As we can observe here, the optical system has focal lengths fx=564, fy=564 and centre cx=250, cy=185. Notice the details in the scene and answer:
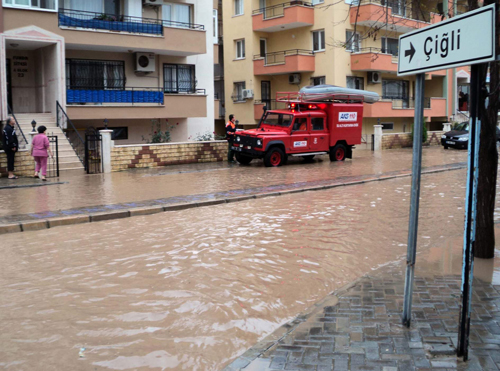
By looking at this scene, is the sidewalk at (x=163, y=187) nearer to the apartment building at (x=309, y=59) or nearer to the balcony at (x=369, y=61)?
the balcony at (x=369, y=61)

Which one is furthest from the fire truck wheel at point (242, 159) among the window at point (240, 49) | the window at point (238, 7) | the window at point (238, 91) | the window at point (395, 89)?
the window at point (238, 7)

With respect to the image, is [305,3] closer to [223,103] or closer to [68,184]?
[223,103]

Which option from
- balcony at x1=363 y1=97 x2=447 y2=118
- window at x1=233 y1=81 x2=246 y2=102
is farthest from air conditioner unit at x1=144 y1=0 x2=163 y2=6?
balcony at x1=363 y1=97 x2=447 y2=118

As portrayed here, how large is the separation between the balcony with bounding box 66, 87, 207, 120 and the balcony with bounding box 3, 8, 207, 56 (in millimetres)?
2062

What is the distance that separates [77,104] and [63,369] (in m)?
21.5

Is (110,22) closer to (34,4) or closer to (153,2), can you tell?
(153,2)

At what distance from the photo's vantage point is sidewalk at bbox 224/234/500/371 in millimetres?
4211

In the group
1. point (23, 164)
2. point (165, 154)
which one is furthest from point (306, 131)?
point (23, 164)

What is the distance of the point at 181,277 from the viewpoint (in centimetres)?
687

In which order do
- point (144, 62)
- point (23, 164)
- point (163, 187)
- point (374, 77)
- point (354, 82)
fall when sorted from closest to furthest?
1. point (163, 187)
2. point (23, 164)
3. point (144, 62)
4. point (354, 82)
5. point (374, 77)

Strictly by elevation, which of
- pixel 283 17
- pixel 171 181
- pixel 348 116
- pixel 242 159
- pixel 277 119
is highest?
pixel 283 17

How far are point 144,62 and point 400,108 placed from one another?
733 inches

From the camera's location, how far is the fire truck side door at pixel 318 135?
23.9 meters

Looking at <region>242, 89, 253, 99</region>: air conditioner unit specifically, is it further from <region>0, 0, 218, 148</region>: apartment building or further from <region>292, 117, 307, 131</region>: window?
<region>292, 117, 307, 131</region>: window
